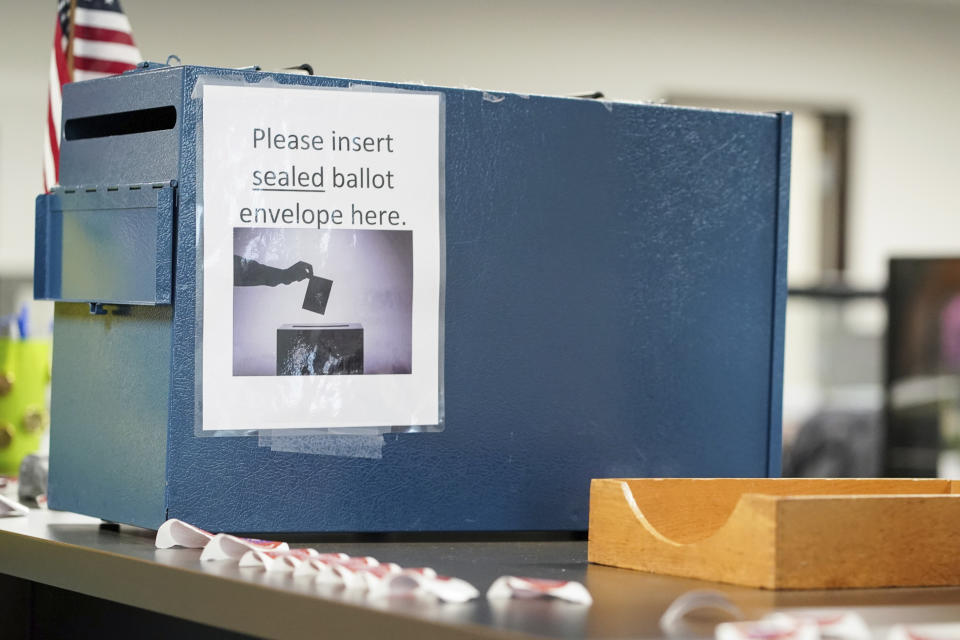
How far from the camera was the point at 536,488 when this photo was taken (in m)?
0.94

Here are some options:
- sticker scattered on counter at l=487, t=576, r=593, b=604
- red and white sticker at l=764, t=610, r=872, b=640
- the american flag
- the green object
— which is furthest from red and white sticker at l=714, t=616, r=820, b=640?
the green object

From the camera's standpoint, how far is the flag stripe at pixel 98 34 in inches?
46.4

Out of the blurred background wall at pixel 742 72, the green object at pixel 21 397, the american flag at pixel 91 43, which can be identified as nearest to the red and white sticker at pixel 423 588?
the american flag at pixel 91 43

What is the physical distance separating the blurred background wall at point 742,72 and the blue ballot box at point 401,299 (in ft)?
9.16

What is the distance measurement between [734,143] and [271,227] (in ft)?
1.19

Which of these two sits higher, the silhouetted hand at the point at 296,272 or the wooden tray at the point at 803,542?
the silhouetted hand at the point at 296,272

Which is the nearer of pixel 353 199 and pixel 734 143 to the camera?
pixel 353 199

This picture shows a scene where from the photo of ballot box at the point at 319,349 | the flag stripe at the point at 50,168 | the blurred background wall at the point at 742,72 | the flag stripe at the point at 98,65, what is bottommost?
the photo of ballot box at the point at 319,349

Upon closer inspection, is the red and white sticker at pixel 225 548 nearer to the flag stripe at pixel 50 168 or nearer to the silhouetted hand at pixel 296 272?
the silhouetted hand at pixel 296 272

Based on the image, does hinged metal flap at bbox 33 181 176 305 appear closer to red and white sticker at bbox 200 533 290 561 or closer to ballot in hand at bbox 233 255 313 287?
ballot in hand at bbox 233 255 313 287

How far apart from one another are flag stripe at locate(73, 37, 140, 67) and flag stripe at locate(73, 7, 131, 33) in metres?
0.01

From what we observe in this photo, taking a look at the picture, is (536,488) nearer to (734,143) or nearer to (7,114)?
(734,143)

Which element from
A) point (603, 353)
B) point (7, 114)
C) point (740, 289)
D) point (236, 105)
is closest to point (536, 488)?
point (603, 353)

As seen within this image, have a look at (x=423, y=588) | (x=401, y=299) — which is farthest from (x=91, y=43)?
(x=423, y=588)
